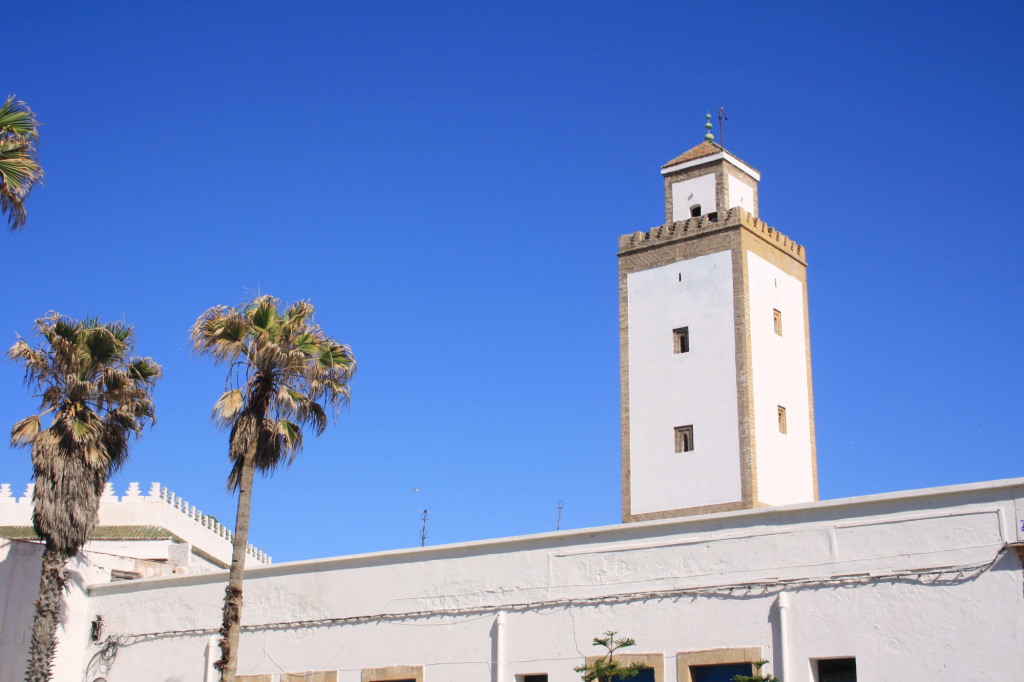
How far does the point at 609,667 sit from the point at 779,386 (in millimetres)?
14658

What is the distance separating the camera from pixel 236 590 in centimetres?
2027

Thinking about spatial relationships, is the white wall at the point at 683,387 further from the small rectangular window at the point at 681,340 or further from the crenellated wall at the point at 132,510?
the crenellated wall at the point at 132,510

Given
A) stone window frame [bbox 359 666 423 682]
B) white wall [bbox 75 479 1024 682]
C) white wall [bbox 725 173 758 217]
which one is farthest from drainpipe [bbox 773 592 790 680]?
white wall [bbox 725 173 758 217]

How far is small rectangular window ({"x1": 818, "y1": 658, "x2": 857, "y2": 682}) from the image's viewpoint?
16828 mm

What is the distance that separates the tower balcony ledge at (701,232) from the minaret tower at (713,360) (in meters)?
0.03

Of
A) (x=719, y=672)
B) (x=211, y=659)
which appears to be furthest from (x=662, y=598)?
(x=211, y=659)

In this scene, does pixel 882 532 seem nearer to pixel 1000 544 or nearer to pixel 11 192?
pixel 1000 544

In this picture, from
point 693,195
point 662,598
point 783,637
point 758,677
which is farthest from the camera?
point 693,195

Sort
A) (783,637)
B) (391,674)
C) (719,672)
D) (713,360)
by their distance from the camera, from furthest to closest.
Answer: (713,360) < (391,674) < (719,672) < (783,637)

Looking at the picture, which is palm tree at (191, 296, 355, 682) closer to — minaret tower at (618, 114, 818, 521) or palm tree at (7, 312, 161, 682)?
palm tree at (7, 312, 161, 682)

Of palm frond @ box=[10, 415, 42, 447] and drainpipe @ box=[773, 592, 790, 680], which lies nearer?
drainpipe @ box=[773, 592, 790, 680]

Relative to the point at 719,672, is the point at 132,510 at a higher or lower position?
higher

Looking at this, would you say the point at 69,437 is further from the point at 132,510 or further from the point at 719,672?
the point at 132,510

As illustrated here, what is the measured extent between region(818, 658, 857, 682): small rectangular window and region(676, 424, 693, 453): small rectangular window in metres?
12.7
